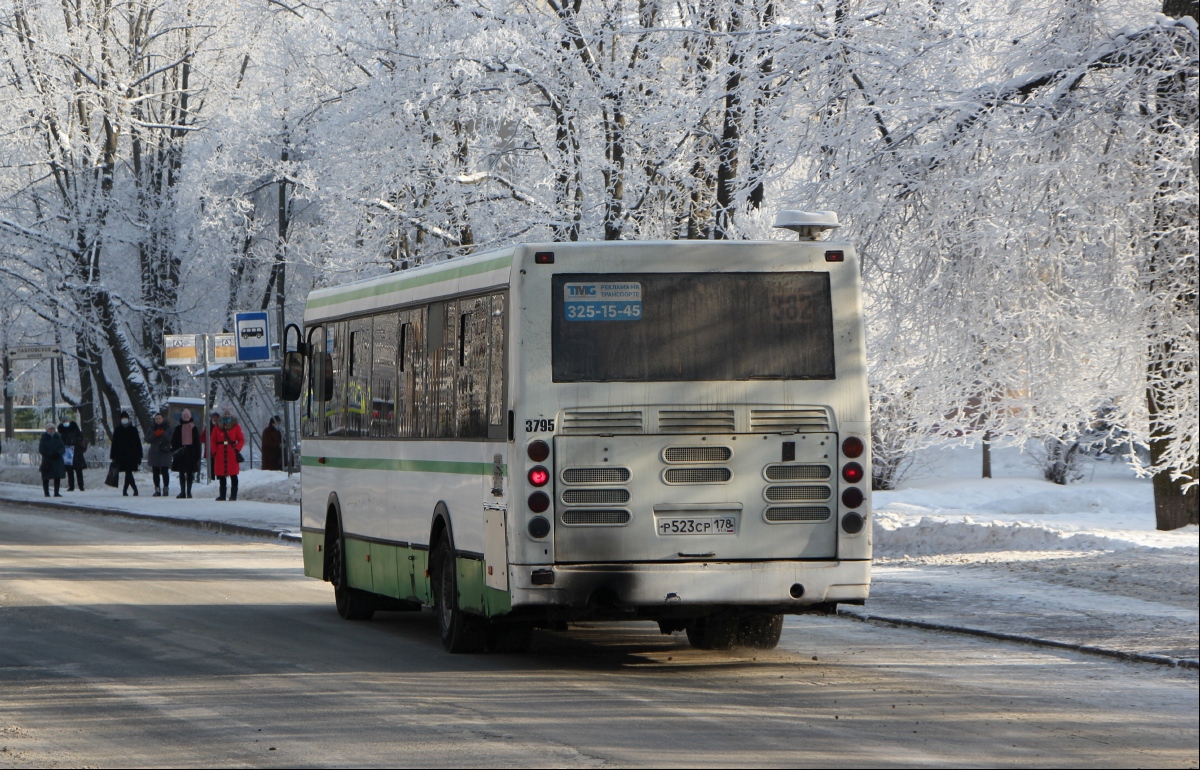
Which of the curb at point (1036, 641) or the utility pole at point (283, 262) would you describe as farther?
the utility pole at point (283, 262)

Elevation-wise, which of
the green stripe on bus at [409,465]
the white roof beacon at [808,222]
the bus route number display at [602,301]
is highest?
the white roof beacon at [808,222]

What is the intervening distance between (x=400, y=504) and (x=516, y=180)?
58.6 ft

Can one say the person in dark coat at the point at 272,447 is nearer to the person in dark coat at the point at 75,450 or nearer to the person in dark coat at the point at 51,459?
the person in dark coat at the point at 51,459

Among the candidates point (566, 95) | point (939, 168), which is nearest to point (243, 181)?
point (566, 95)

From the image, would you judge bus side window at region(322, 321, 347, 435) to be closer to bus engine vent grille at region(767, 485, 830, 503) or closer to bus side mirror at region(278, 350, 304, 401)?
bus side mirror at region(278, 350, 304, 401)

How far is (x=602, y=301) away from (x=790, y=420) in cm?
142

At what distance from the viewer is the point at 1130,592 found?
596 inches

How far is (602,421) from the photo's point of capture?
10742mm

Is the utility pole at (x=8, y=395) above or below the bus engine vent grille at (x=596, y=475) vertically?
above

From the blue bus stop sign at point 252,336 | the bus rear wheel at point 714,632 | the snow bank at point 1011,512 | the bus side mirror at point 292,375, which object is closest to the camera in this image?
the bus rear wheel at point 714,632

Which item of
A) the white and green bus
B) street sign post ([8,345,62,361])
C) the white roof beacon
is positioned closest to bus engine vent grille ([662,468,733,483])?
the white and green bus

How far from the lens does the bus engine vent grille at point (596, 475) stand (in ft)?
35.0

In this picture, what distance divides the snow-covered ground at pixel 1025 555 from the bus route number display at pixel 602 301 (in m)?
4.12

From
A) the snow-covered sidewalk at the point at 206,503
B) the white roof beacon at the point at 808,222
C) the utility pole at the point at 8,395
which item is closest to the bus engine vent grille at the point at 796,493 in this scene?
the white roof beacon at the point at 808,222
